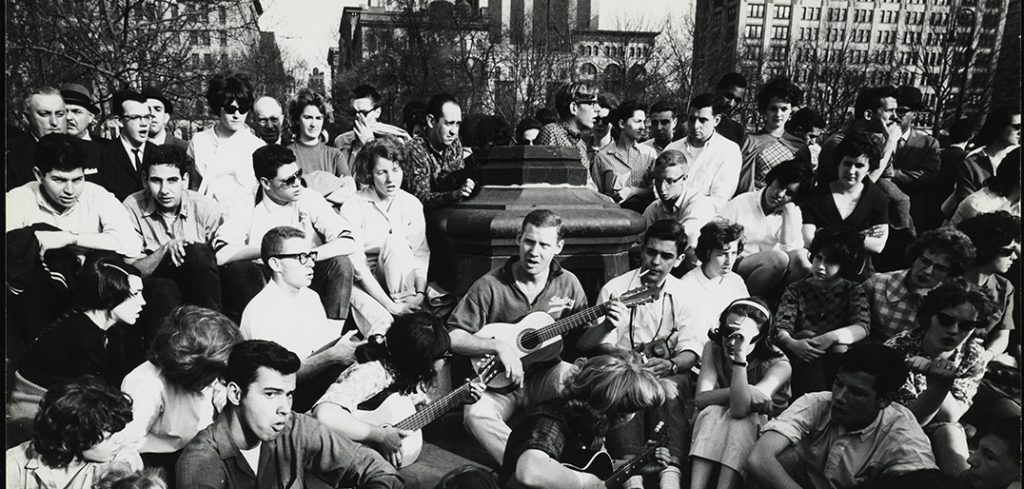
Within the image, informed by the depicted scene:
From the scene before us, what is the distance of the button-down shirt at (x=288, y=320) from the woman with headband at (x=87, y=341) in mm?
536

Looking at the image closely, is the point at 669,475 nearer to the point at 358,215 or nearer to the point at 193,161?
the point at 358,215

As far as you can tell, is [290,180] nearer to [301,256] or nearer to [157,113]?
[301,256]

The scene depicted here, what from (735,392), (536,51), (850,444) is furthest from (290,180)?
(536,51)

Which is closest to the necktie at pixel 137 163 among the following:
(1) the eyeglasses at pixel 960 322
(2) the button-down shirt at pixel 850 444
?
(2) the button-down shirt at pixel 850 444

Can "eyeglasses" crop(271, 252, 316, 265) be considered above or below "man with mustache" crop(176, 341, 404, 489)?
above

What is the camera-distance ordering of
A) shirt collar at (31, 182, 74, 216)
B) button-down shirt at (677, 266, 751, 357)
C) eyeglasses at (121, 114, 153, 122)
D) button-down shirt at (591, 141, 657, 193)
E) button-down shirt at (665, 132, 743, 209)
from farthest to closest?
button-down shirt at (591, 141, 657, 193), button-down shirt at (665, 132, 743, 209), eyeglasses at (121, 114, 153, 122), button-down shirt at (677, 266, 751, 357), shirt collar at (31, 182, 74, 216)

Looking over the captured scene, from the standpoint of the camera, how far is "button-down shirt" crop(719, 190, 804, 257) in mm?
4602

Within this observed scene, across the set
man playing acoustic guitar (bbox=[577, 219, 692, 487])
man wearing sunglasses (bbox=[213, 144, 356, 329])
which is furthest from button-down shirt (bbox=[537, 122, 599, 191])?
man wearing sunglasses (bbox=[213, 144, 356, 329])

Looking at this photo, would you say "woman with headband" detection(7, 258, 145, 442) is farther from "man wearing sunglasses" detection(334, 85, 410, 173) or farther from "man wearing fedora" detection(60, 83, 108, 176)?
"man wearing sunglasses" detection(334, 85, 410, 173)

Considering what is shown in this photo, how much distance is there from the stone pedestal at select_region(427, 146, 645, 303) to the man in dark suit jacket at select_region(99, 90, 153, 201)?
7.23 feet

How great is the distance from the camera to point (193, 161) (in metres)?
5.49

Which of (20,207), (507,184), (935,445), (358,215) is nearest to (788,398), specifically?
(935,445)

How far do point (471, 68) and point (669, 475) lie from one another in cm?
1703

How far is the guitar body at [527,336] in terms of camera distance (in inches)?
152
